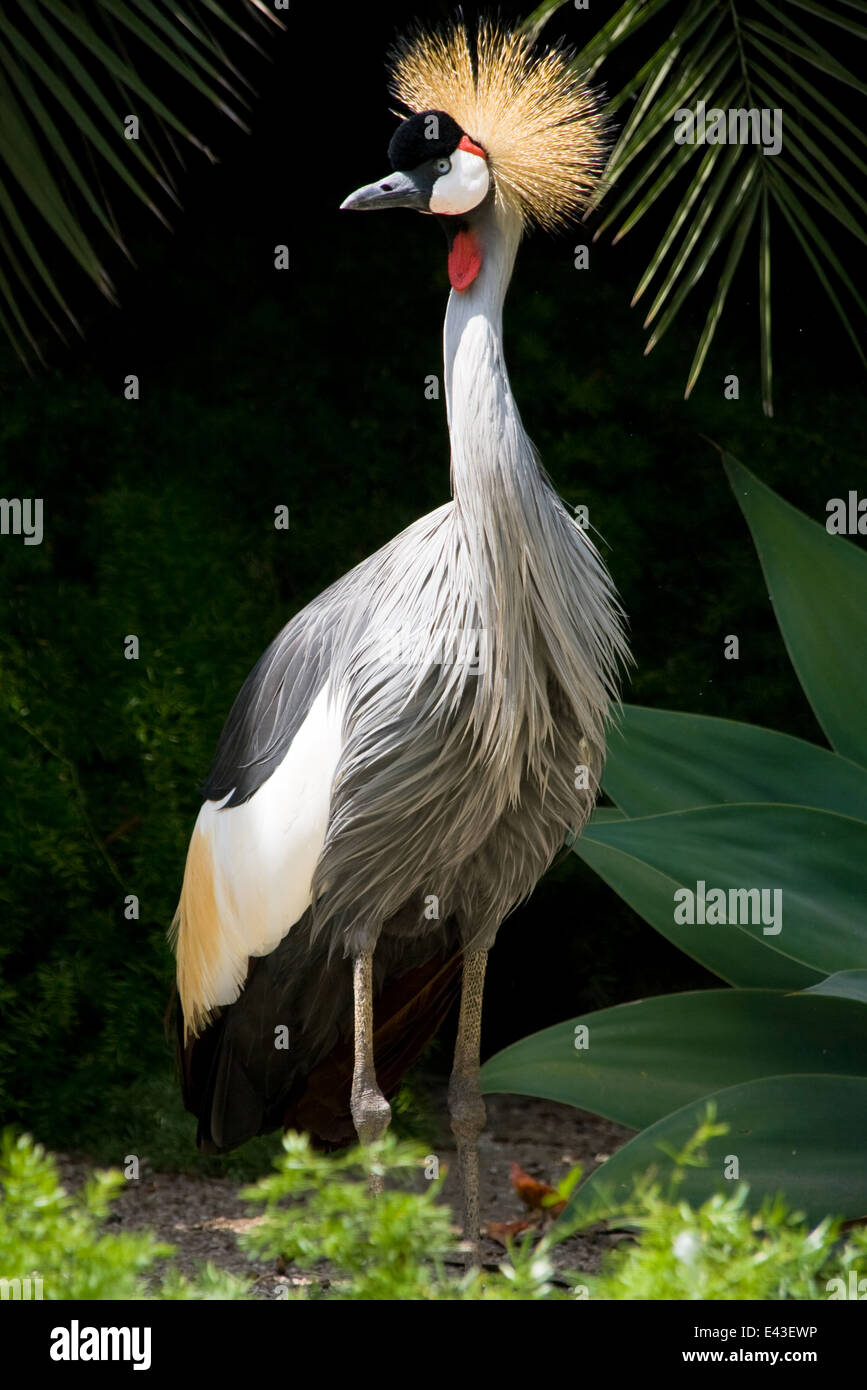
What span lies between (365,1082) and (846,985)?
67 cm

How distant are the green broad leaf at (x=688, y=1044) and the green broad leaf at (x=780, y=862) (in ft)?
0.33

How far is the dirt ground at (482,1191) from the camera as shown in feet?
9.29

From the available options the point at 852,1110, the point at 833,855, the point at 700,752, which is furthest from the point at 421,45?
the point at 852,1110

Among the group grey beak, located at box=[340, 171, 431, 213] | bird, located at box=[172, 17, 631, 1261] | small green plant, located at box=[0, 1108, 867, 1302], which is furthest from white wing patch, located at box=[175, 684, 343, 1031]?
small green plant, located at box=[0, 1108, 867, 1302]

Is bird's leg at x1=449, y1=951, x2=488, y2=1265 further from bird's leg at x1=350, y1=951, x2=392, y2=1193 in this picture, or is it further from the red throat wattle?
the red throat wattle

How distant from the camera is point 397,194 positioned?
2107 mm

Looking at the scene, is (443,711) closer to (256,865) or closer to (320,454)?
(256,865)

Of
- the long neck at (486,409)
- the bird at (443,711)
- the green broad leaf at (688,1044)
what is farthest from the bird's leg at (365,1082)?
the long neck at (486,409)

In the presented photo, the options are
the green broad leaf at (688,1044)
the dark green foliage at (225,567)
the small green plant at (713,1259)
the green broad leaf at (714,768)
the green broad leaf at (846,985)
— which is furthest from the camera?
the dark green foliage at (225,567)

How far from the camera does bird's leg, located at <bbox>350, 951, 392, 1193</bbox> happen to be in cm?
214

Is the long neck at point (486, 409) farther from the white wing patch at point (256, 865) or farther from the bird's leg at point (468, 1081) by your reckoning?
the bird's leg at point (468, 1081)

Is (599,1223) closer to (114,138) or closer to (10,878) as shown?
(10,878)

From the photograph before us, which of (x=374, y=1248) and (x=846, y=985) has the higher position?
(x=846, y=985)

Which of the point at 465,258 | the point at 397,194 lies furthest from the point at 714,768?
the point at 397,194
